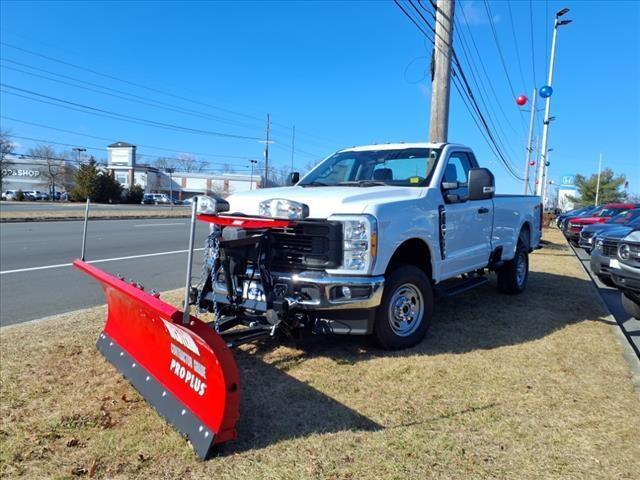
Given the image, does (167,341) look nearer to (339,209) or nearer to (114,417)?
(114,417)

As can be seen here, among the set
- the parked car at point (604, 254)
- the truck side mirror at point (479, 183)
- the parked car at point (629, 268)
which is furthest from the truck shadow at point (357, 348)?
the truck side mirror at point (479, 183)

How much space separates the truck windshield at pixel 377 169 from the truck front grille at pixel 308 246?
1313mm

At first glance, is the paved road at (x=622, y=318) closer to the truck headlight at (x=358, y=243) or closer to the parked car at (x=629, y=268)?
the parked car at (x=629, y=268)

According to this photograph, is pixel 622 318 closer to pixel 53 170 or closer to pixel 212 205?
pixel 212 205

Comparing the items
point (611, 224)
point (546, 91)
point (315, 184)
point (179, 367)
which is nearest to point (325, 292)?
point (179, 367)

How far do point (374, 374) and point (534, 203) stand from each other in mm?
5982

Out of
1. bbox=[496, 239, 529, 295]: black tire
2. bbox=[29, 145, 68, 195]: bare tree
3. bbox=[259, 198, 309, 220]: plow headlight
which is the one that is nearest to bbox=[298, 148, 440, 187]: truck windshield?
bbox=[259, 198, 309, 220]: plow headlight

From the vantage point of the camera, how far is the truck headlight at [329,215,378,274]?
420 centimetres

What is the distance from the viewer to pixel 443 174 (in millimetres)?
5652

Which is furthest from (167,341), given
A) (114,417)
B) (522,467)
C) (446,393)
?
(522,467)

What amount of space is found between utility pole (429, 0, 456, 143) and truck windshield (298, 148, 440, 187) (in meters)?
3.79

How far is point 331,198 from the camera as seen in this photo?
4438 mm

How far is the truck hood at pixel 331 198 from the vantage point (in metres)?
4.34

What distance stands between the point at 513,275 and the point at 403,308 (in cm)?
374
